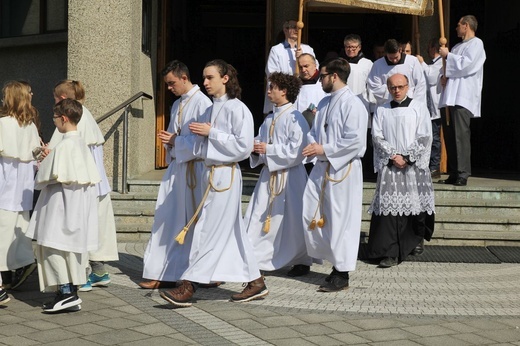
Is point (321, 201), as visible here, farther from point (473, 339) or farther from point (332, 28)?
point (332, 28)

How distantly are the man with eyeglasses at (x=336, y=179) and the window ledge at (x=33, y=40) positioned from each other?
653 centimetres

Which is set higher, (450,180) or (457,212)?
(450,180)

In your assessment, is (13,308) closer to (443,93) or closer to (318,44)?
(443,93)

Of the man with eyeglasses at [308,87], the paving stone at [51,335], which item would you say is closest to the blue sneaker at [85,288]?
the paving stone at [51,335]

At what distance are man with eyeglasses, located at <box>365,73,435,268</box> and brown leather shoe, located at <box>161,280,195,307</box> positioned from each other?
2861 millimetres

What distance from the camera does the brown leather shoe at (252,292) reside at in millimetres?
8539

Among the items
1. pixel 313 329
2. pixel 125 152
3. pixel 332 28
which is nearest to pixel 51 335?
pixel 313 329

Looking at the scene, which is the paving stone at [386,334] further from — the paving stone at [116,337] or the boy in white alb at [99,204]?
the boy in white alb at [99,204]

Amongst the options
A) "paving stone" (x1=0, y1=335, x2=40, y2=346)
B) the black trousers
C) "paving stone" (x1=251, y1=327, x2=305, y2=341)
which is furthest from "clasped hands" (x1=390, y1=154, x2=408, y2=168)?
"paving stone" (x1=0, y1=335, x2=40, y2=346)

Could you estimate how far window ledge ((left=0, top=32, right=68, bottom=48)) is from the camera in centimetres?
1500

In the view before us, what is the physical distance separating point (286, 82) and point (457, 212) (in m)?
3.29

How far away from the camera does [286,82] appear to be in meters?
9.71

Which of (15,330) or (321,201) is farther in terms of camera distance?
(321,201)

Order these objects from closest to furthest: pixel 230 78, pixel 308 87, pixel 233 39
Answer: pixel 230 78
pixel 308 87
pixel 233 39
